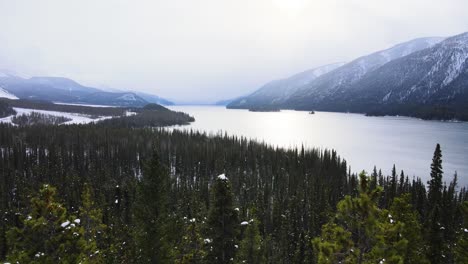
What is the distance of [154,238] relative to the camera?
29.7m

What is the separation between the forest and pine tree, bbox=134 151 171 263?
0.33ft

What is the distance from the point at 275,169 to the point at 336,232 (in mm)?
115652

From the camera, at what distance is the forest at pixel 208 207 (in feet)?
63.0

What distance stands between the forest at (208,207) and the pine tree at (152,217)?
0.10 m

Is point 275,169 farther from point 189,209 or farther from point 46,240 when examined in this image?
point 46,240

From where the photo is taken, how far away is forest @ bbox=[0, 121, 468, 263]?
756 inches

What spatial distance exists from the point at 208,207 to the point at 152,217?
6711cm

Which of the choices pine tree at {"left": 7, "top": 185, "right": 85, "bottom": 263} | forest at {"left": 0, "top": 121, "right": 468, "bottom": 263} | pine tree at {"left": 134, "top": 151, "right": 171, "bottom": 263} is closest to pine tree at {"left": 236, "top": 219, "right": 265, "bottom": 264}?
forest at {"left": 0, "top": 121, "right": 468, "bottom": 263}

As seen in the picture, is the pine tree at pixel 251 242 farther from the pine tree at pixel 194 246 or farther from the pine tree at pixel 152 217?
the pine tree at pixel 152 217

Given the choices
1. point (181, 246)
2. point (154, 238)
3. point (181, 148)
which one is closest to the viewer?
point (154, 238)

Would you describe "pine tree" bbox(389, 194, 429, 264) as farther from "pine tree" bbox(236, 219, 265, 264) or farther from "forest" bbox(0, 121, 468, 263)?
"pine tree" bbox(236, 219, 265, 264)

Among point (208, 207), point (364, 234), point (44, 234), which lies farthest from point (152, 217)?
point (208, 207)

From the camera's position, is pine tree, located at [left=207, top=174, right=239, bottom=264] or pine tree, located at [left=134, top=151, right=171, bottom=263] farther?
pine tree, located at [left=134, top=151, right=171, bottom=263]

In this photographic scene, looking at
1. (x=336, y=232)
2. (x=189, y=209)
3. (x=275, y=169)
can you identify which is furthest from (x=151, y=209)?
(x=275, y=169)
